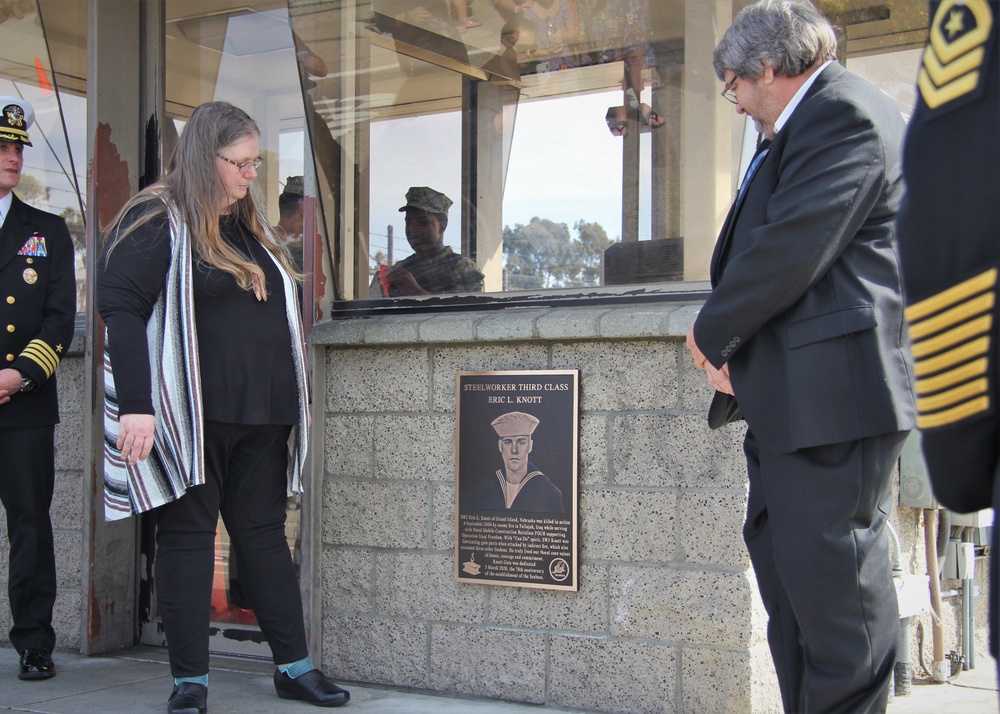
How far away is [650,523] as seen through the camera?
356 centimetres

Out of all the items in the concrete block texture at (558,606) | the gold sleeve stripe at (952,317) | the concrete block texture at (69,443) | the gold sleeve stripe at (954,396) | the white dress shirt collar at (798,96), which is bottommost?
the concrete block texture at (558,606)

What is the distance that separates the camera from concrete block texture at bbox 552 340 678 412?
356 cm

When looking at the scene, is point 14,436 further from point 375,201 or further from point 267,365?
point 375,201

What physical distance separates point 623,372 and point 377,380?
980mm

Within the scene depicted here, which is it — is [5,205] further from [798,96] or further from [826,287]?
[826,287]

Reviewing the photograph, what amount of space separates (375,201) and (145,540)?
5.64 feet

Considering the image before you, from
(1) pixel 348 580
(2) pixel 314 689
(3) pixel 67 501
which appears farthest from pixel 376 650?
(3) pixel 67 501

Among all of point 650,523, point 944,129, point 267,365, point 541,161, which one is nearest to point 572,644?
point 650,523

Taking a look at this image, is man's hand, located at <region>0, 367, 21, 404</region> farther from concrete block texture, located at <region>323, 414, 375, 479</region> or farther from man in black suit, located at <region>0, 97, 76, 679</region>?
concrete block texture, located at <region>323, 414, 375, 479</region>

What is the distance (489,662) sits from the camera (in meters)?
3.83

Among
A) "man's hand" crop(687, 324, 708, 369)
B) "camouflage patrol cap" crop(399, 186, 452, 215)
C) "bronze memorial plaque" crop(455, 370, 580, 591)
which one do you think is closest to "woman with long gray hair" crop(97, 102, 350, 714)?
"bronze memorial plaque" crop(455, 370, 580, 591)

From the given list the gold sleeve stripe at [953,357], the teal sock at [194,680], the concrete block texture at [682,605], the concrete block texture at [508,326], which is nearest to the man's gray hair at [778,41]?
the gold sleeve stripe at [953,357]

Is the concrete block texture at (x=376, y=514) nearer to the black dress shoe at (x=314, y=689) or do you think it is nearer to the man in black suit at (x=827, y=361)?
the black dress shoe at (x=314, y=689)

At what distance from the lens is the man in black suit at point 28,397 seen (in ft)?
13.5
